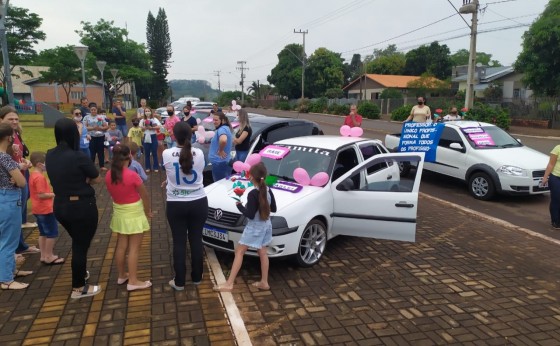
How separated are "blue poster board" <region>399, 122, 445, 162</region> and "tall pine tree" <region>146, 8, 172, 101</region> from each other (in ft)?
241

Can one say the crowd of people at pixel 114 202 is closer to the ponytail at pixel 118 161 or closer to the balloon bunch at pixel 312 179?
the ponytail at pixel 118 161

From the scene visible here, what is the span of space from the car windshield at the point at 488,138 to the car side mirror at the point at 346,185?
16.2 ft

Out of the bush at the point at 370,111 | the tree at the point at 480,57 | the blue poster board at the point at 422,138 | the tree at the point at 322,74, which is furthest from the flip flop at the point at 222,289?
the tree at the point at 480,57

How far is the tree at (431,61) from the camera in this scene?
63156 mm

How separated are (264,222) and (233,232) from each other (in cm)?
56

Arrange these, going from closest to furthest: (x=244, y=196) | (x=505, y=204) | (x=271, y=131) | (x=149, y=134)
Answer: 1. (x=244, y=196)
2. (x=505, y=204)
3. (x=271, y=131)
4. (x=149, y=134)

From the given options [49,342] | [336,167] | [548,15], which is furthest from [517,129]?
[49,342]

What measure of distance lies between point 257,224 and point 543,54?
29.4 meters

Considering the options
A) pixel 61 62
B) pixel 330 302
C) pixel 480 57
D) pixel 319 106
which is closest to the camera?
pixel 330 302

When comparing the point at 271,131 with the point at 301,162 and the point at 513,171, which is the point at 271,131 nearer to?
the point at 301,162

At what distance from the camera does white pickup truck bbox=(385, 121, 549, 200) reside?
319 inches

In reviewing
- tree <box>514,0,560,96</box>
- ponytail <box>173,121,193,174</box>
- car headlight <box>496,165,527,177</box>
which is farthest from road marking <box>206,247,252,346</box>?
tree <box>514,0,560,96</box>

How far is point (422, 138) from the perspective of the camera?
30.8 feet

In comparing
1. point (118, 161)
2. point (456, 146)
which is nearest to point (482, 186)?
point (456, 146)
